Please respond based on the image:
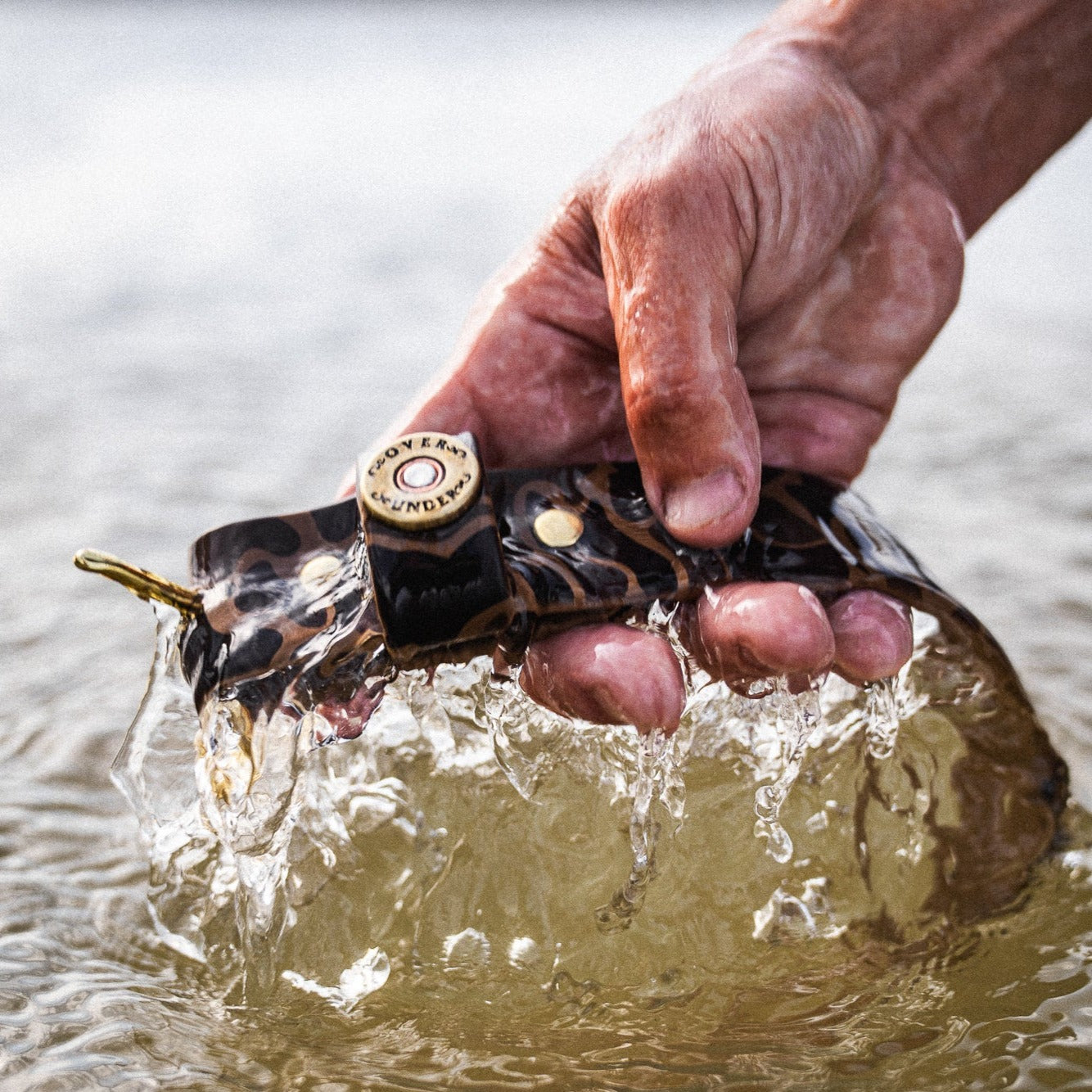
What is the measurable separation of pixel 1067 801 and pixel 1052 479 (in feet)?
5.02

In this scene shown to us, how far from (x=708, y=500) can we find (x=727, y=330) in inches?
10.4

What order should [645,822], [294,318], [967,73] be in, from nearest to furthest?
[645,822] < [967,73] < [294,318]

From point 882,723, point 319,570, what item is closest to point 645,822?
point 882,723

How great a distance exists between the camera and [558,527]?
170 cm

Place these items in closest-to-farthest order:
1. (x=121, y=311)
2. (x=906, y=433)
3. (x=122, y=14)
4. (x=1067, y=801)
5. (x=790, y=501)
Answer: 1. (x=790, y=501)
2. (x=1067, y=801)
3. (x=906, y=433)
4. (x=121, y=311)
5. (x=122, y=14)

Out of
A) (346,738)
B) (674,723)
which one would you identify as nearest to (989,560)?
(674,723)

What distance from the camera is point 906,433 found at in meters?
3.75

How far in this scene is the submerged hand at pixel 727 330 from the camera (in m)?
1.62

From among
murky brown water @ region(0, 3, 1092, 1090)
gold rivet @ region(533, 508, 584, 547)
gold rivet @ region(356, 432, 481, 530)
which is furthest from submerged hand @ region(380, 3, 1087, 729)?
murky brown water @ region(0, 3, 1092, 1090)

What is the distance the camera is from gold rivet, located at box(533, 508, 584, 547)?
5.52 ft

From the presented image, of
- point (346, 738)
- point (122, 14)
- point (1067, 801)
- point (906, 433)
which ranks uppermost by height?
point (122, 14)

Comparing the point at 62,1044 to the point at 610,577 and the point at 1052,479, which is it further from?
the point at 1052,479

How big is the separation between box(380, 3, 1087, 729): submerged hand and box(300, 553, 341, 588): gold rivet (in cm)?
31

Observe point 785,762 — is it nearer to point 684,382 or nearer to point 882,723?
point 882,723
